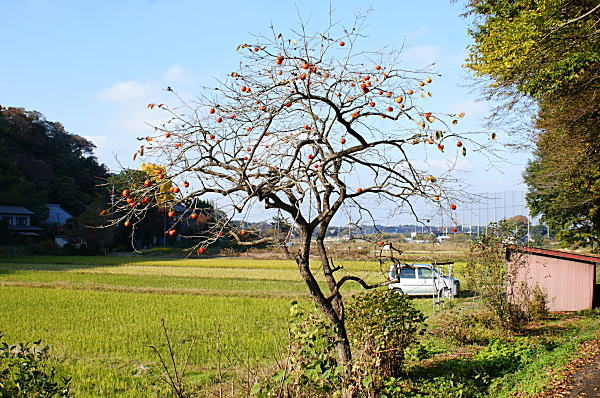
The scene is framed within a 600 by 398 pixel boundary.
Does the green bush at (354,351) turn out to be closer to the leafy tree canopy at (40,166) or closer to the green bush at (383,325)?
the green bush at (383,325)

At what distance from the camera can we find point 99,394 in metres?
7.37

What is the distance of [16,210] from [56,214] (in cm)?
545

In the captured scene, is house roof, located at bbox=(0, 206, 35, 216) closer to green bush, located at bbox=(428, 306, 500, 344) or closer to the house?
the house

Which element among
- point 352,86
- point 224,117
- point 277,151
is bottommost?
point 277,151

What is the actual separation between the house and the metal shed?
50.1 m

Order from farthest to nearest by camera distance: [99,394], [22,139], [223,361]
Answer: [22,139]
[223,361]
[99,394]

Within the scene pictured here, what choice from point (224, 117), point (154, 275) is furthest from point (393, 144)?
point (154, 275)

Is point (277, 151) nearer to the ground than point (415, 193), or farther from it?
farther from it

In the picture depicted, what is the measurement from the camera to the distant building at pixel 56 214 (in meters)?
57.7

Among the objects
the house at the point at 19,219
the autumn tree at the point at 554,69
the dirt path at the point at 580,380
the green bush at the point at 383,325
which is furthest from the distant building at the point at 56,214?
the dirt path at the point at 580,380

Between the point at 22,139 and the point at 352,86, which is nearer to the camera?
the point at 352,86

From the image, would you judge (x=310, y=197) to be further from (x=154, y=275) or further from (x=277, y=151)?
(x=154, y=275)

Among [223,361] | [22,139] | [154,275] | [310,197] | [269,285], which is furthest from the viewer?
[22,139]

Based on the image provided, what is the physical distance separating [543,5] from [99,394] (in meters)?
11.0
